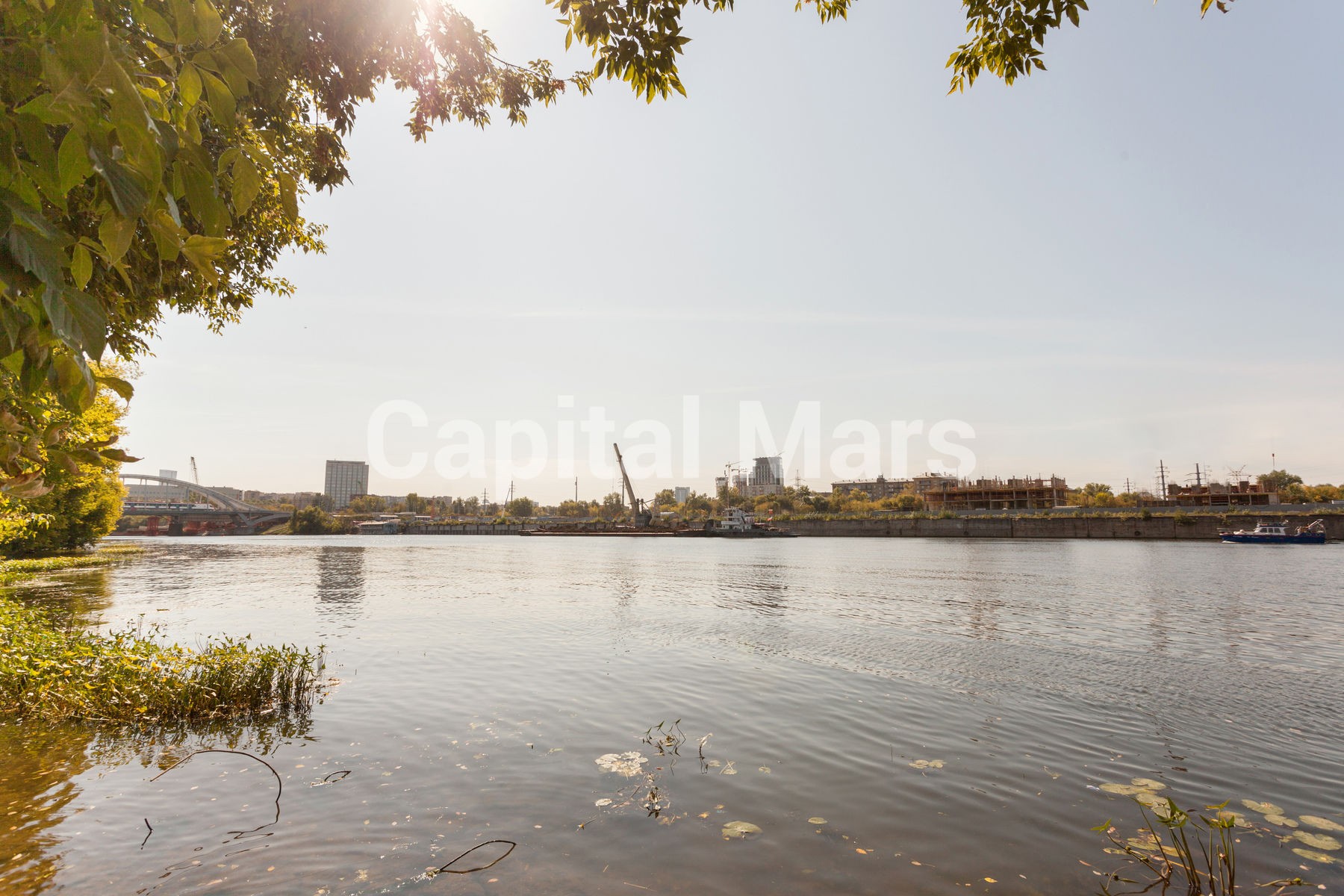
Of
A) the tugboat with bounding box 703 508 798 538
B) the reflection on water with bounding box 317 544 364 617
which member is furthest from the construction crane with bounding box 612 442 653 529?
the reflection on water with bounding box 317 544 364 617

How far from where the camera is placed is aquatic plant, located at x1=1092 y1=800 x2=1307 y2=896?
19.7 feet

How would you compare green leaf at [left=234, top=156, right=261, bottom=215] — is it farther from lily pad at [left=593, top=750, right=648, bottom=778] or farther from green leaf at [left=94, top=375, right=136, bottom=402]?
lily pad at [left=593, top=750, right=648, bottom=778]

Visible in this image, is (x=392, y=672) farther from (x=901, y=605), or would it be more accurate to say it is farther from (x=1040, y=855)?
(x=901, y=605)

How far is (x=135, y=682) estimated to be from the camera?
432 inches

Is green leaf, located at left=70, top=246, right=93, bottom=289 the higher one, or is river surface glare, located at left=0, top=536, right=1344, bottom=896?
green leaf, located at left=70, top=246, right=93, bottom=289

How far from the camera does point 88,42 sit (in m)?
1.28

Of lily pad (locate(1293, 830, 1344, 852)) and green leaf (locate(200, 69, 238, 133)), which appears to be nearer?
green leaf (locate(200, 69, 238, 133))

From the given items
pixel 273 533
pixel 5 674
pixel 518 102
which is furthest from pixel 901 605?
pixel 273 533

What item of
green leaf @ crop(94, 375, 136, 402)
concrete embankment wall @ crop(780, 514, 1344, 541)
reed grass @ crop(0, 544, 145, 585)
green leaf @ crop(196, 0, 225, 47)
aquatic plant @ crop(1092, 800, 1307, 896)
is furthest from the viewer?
concrete embankment wall @ crop(780, 514, 1344, 541)

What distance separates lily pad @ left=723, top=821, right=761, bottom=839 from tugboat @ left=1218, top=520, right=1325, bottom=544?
389 ft

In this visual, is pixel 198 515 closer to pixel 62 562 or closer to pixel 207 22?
pixel 62 562

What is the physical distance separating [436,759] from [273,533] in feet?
706

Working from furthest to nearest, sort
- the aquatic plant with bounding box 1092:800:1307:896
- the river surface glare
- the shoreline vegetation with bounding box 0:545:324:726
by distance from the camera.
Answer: the shoreline vegetation with bounding box 0:545:324:726
the river surface glare
the aquatic plant with bounding box 1092:800:1307:896

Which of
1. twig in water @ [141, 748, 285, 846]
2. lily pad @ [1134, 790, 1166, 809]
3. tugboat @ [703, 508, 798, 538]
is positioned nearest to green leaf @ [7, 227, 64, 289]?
twig in water @ [141, 748, 285, 846]
